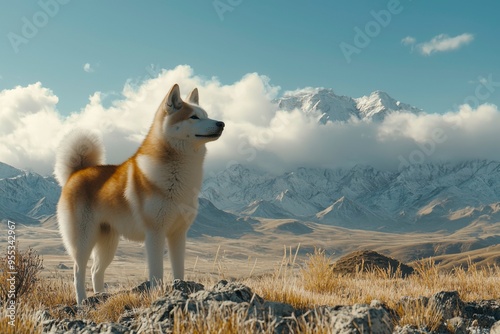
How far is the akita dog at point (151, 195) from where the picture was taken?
25.2ft

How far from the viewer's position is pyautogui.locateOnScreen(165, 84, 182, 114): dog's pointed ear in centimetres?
791

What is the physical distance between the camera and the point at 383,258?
21.2 metres

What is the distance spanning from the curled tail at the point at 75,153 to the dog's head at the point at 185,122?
2836mm

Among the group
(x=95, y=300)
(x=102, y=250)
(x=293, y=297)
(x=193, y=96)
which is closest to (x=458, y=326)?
(x=293, y=297)

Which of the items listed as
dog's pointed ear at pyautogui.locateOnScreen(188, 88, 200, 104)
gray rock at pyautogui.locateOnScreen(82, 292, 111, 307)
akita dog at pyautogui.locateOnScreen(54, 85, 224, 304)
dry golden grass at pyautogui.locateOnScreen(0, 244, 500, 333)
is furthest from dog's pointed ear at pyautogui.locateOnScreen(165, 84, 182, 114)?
gray rock at pyautogui.locateOnScreen(82, 292, 111, 307)

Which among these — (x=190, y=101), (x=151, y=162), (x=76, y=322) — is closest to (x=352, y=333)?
(x=76, y=322)

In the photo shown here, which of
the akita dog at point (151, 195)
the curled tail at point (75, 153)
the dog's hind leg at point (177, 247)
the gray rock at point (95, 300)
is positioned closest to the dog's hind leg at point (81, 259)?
the akita dog at point (151, 195)

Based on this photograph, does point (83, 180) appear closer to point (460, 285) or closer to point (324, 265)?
point (324, 265)

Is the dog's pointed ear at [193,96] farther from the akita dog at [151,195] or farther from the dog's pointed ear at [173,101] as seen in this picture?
the dog's pointed ear at [173,101]

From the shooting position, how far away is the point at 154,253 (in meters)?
7.62

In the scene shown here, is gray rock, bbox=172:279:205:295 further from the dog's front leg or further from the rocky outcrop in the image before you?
the dog's front leg

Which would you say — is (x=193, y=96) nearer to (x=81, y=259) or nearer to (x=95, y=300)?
(x=81, y=259)

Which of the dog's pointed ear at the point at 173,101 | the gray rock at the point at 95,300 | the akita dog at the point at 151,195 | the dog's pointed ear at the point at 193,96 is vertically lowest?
the gray rock at the point at 95,300

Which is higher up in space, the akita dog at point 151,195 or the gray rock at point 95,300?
the akita dog at point 151,195
